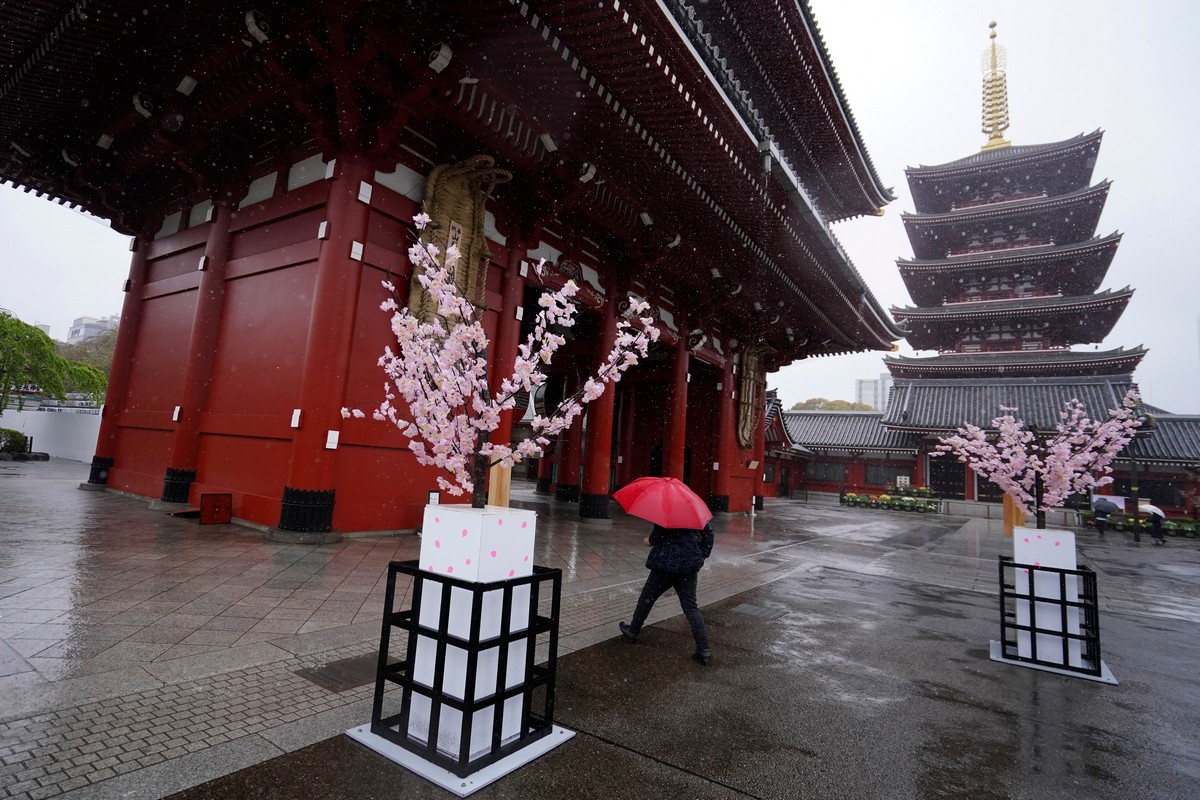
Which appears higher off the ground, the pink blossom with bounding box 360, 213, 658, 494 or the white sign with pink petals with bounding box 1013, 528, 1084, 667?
the pink blossom with bounding box 360, 213, 658, 494

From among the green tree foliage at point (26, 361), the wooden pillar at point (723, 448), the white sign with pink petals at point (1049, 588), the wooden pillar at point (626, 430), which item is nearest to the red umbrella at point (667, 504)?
the white sign with pink petals at point (1049, 588)

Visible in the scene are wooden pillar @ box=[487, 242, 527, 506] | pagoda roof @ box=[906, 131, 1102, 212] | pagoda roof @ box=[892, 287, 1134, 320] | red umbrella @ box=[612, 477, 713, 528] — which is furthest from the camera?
pagoda roof @ box=[906, 131, 1102, 212]

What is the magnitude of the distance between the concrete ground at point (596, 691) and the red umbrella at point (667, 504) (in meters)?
1.12

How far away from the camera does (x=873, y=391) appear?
177 m

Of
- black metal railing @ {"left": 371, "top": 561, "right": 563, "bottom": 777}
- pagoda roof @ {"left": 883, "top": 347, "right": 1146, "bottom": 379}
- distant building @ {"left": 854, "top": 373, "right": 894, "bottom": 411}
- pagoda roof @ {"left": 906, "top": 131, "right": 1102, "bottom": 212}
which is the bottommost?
black metal railing @ {"left": 371, "top": 561, "right": 563, "bottom": 777}

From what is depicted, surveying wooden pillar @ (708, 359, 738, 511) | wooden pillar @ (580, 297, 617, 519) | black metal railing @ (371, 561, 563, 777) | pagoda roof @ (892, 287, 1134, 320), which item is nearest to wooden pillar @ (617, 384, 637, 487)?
wooden pillar @ (708, 359, 738, 511)

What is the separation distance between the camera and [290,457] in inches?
308

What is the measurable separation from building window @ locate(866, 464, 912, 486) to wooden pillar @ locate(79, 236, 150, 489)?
111 ft

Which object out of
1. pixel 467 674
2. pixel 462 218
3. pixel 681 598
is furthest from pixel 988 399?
pixel 467 674

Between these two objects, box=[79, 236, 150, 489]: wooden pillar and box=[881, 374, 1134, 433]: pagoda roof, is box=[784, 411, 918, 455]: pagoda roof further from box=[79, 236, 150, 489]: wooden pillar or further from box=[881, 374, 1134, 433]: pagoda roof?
box=[79, 236, 150, 489]: wooden pillar

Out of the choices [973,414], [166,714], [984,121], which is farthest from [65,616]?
[984,121]

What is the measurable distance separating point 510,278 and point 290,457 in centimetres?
482

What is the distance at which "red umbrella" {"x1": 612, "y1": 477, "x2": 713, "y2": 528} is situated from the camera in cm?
441

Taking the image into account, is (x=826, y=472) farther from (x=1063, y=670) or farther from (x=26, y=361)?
(x=26, y=361)
